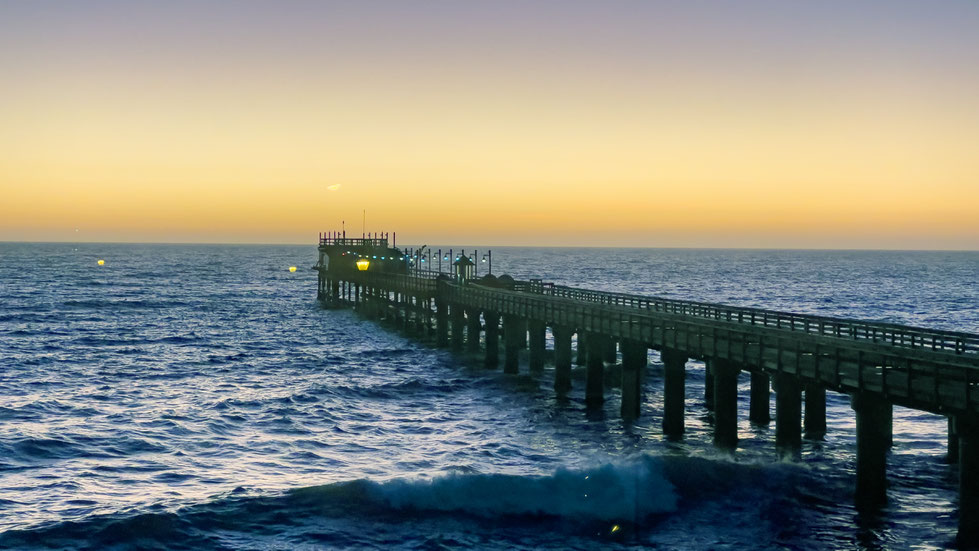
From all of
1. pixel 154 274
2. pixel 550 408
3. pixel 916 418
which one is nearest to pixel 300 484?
pixel 550 408

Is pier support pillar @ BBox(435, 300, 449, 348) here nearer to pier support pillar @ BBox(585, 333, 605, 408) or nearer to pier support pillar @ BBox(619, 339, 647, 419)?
pier support pillar @ BBox(585, 333, 605, 408)

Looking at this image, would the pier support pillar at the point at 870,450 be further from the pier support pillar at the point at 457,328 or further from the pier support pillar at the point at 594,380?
the pier support pillar at the point at 457,328

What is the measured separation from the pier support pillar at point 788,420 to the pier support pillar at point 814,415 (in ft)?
11.9

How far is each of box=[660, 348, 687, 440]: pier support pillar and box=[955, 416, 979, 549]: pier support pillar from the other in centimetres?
1264

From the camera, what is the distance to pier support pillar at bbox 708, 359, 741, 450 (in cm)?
3006

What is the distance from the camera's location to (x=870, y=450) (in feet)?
78.8

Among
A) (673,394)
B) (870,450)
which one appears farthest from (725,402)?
(870,450)

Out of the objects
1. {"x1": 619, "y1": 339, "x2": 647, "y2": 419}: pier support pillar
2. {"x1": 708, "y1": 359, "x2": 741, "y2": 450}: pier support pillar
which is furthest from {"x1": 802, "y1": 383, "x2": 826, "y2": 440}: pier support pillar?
{"x1": 619, "y1": 339, "x2": 647, "y2": 419}: pier support pillar

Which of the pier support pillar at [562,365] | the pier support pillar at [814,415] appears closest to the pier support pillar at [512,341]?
the pier support pillar at [562,365]

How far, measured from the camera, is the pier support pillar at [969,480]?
819 inches

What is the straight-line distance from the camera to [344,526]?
2402 centimetres

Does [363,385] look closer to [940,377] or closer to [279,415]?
[279,415]

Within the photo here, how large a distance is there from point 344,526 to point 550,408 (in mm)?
17086

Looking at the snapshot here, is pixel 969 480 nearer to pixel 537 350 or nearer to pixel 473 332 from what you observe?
pixel 537 350
